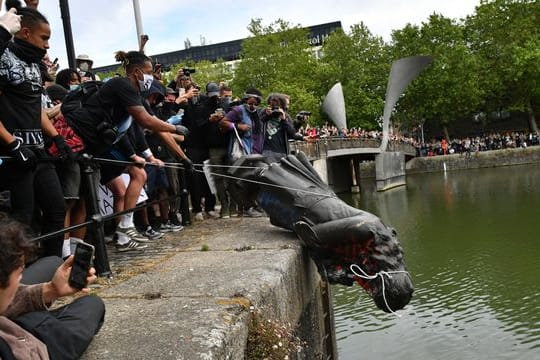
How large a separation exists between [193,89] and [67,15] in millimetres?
2457

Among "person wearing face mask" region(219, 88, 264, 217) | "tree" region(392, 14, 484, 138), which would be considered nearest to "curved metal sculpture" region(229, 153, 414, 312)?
"person wearing face mask" region(219, 88, 264, 217)

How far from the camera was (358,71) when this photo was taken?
45.5 m

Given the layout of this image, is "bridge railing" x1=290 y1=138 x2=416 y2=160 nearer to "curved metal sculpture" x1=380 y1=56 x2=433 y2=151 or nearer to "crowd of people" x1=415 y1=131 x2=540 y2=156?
"curved metal sculpture" x1=380 y1=56 x2=433 y2=151

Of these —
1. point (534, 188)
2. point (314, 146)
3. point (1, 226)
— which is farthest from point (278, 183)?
point (314, 146)

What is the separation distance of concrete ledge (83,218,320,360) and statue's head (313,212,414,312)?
0.30m

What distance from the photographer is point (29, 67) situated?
3.21 metres

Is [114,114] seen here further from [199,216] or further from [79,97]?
[199,216]

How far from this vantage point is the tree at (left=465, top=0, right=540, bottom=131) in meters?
43.6

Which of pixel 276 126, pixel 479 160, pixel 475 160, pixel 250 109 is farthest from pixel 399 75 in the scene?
pixel 250 109

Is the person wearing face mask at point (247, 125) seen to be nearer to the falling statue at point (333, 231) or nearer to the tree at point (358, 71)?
the falling statue at point (333, 231)

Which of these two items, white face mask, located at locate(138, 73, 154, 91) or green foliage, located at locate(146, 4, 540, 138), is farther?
green foliage, located at locate(146, 4, 540, 138)

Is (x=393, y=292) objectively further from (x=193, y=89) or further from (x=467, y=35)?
(x=467, y=35)

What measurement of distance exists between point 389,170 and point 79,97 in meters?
28.6

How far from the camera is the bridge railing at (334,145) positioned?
24.1 m
